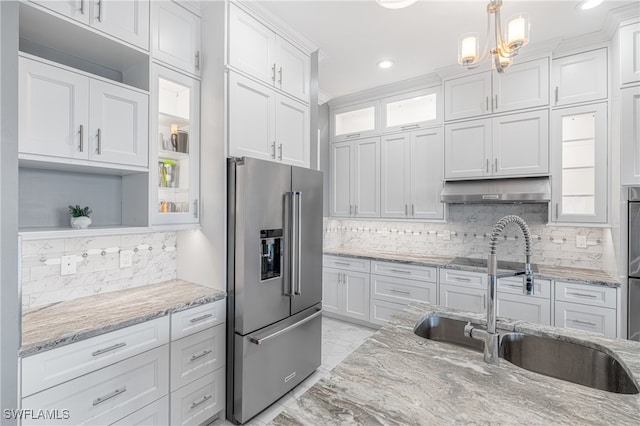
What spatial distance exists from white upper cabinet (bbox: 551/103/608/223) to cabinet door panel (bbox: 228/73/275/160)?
261 cm

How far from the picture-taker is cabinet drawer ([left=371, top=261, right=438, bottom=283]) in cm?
331

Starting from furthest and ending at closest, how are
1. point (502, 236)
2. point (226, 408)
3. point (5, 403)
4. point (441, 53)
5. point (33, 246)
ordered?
point (502, 236), point (441, 53), point (226, 408), point (33, 246), point (5, 403)

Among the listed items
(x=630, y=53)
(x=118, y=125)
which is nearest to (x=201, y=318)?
(x=118, y=125)

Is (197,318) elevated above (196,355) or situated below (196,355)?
above

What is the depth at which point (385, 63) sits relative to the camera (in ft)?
10.6

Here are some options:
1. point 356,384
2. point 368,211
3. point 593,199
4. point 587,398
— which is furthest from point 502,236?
point 356,384

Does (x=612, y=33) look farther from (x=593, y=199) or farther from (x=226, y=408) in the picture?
(x=226, y=408)

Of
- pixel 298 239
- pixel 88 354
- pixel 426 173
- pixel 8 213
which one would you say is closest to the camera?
pixel 8 213

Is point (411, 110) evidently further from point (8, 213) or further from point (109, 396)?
point (109, 396)

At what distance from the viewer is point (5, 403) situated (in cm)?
127

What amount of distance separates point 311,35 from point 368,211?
7.01ft

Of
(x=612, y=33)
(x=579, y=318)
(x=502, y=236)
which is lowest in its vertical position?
(x=579, y=318)

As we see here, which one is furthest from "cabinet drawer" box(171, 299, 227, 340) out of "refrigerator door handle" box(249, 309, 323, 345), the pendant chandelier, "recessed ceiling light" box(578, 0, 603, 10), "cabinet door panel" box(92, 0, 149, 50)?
"recessed ceiling light" box(578, 0, 603, 10)

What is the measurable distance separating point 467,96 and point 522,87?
49 cm
